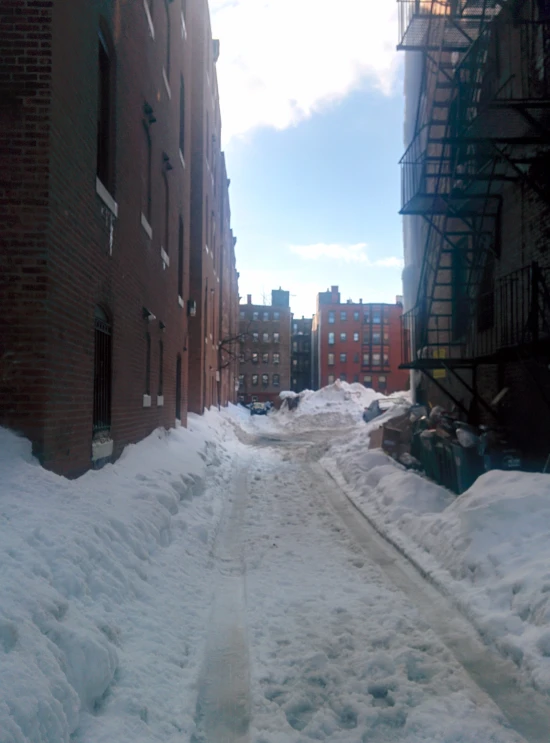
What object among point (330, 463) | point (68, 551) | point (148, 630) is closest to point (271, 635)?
point (148, 630)

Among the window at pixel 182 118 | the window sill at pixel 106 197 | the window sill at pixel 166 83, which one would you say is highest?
the window at pixel 182 118

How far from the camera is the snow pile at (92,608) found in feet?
9.93

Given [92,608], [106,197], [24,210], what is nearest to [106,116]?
[106,197]

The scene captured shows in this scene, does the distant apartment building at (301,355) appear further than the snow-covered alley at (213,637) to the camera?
Yes

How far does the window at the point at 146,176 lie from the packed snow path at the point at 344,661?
264 inches

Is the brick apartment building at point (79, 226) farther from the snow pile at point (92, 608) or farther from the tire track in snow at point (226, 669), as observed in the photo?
the tire track in snow at point (226, 669)

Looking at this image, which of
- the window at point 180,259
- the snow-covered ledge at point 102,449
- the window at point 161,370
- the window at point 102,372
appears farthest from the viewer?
the window at point 180,259

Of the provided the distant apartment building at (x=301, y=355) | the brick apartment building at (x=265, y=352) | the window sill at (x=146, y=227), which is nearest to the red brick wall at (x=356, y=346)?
the brick apartment building at (x=265, y=352)

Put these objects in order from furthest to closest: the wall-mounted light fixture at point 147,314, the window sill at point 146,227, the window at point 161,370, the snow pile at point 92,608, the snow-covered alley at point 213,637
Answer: the window at point 161,370
the wall-mounted light fixture at point 147,314
the window sill at point 146,227
the snow-covered alley at point 213,637
the snow pile at point 92,608

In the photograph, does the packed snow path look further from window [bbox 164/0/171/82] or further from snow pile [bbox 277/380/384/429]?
snow pile [bbox 277/380/384/429]

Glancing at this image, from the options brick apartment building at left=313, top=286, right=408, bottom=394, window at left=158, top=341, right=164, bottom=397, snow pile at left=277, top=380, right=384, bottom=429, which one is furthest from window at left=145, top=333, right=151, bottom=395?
brick apartment building at left=313, top=286, right=408, bottom=394

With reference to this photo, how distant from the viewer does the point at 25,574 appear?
12.1ft

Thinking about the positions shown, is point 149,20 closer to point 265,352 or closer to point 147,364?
point 147,364

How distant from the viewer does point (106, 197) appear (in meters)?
8.00
